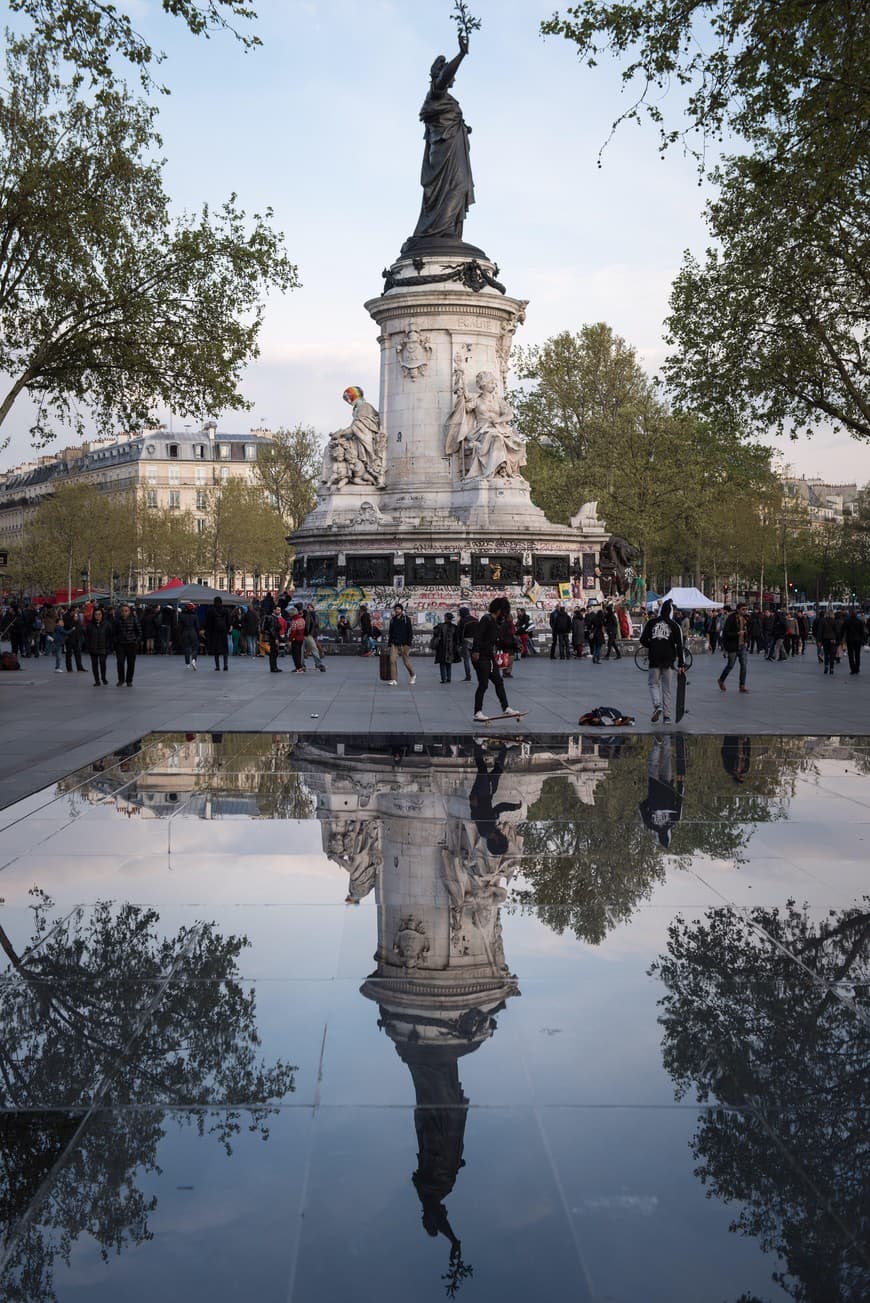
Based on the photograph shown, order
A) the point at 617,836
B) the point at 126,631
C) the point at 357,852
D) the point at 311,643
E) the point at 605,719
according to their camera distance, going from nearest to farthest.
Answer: the point at 357,852
the point at 617,836
the point at 605,719
the point at 126,631
the point at 311,643

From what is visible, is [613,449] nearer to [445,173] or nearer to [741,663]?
[445,173]

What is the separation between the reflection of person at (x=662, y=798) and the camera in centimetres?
1068

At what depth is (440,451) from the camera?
136 ft

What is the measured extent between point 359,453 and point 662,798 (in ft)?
102

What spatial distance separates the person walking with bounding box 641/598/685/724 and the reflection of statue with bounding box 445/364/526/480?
22.0 meters

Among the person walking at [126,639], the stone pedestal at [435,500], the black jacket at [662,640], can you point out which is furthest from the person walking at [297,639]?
the black jacket at [662,640]

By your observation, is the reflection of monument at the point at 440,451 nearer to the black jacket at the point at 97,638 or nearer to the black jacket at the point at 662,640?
the black jacket at the point at 97,638

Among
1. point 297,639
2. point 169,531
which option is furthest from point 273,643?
point 169,531

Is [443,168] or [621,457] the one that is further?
[621,457]

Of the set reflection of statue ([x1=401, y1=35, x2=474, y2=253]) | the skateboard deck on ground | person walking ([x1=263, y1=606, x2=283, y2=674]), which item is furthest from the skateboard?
reflection of statue ([x1=401, y1=35, x2=474, y2=253])

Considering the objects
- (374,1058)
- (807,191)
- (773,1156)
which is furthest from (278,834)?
(807,191)

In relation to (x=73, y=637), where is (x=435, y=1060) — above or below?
below

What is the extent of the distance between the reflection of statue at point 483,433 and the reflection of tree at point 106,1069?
111ft

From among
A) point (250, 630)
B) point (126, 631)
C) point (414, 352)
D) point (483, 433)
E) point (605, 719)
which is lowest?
point (605, 719)
